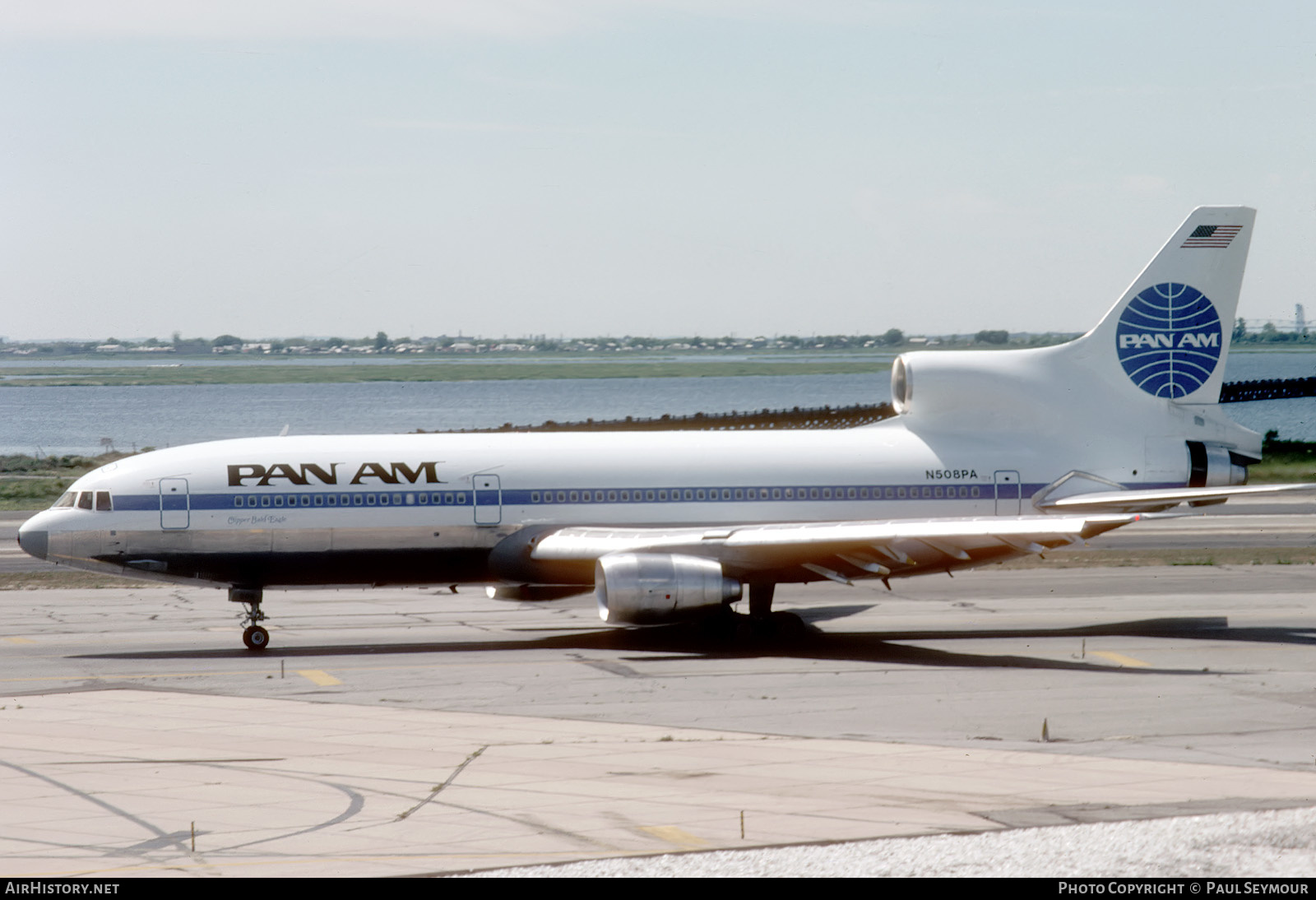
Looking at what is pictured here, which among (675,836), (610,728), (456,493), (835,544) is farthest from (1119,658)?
(675,836)

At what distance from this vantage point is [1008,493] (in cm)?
3173

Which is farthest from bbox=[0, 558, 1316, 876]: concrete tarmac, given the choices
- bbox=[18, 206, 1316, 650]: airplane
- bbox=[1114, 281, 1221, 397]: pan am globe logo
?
bbox=[1114, 281, 1221, 397]: pan am globe logo

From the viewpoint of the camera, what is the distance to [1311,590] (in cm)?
3603

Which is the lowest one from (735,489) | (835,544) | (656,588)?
(656,588)

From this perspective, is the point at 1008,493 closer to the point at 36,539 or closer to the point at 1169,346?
the point at 1169,346

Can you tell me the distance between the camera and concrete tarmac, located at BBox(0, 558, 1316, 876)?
14.4 m

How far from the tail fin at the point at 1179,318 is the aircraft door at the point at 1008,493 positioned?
3739 millimetres

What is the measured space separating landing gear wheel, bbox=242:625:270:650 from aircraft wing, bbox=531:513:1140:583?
19.0 ft

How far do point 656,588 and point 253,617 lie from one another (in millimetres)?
8995

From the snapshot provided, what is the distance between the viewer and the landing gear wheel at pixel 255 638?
29062mm

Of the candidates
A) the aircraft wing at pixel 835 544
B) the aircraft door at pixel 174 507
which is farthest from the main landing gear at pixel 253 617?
the aircraft wing at pixel 835 544

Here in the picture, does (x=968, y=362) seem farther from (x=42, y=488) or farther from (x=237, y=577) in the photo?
(x=42, y=488)

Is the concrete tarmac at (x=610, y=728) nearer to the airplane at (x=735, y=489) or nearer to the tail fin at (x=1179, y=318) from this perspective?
the airplane at (x=735, y=489)
